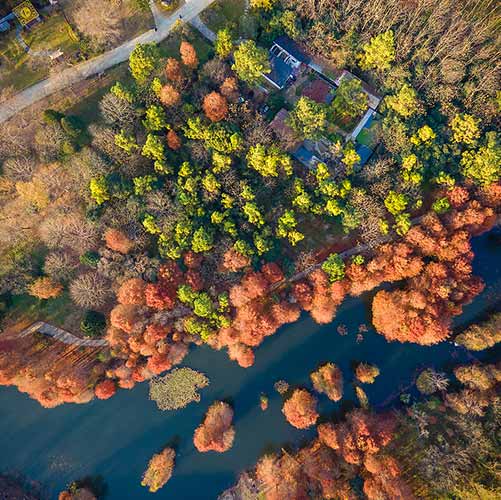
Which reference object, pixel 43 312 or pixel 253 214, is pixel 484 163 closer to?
pixel 253 214

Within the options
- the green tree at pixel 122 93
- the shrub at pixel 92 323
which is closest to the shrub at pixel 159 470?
the shrub at pixel 92 323

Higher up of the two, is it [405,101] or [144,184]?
[405,101]

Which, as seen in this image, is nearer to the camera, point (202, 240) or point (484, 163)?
point (202, 240)

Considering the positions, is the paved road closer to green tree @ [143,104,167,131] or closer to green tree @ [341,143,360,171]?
green tree @ [143,104,167,131]

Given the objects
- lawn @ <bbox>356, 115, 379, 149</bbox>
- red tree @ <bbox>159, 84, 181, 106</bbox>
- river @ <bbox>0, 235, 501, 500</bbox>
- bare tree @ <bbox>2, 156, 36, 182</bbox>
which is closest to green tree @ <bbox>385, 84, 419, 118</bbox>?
lawn @ <bbox>356, 115, 379, 149</bbox>

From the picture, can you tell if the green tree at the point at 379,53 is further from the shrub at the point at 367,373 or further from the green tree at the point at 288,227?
the shrub at the point at 367,373

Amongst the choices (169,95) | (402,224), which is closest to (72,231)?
(169,95)

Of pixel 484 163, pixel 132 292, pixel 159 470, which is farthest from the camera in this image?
pixel 159 470
